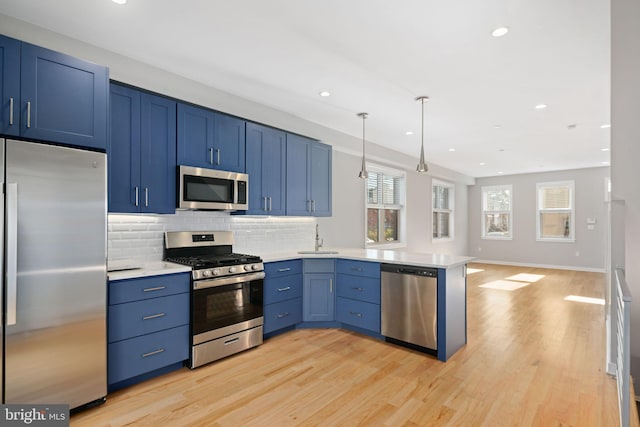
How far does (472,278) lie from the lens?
732 centimetres

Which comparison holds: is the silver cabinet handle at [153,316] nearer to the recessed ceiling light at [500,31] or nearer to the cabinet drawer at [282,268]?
the cabinet drawer at [282,268]

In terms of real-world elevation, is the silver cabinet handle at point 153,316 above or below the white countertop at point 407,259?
below

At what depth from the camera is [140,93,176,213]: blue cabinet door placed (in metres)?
2.81

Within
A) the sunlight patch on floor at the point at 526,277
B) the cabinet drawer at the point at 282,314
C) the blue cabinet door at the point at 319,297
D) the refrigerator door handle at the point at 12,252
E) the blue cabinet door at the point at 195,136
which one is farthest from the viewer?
the sunlight patch on floor at the point at 526,277

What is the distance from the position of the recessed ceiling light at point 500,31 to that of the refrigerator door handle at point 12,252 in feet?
10.9

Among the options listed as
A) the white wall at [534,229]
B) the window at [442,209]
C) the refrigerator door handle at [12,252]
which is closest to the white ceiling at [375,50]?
the refrigerator door handle at [12,252]

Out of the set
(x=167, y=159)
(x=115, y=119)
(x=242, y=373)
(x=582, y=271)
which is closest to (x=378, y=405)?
(x=242, y=373)

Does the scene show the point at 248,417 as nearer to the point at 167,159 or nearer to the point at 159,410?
the point at 159,410

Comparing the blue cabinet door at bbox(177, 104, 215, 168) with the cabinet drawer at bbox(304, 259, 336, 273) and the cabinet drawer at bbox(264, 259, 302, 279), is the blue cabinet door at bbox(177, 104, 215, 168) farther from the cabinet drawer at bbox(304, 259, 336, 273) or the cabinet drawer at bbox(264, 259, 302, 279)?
the cabinet drawer at bbox(304, 259, 336, 273)

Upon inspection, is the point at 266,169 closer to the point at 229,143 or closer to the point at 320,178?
the point at 229,143

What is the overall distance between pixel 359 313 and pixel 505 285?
4.40 m

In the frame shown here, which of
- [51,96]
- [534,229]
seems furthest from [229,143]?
[534,229]

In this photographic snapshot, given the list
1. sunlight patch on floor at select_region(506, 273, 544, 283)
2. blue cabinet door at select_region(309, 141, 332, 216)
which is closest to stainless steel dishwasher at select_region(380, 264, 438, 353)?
blue cabinet door at select_region(309, 141, 332, 216)

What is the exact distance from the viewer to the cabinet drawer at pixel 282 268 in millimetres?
3467
